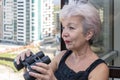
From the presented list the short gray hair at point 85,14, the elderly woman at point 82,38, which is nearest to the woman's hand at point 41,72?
the elderly woman at point 82,38

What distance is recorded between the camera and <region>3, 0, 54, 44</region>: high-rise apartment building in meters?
2.68

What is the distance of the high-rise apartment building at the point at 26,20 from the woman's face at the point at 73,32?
4.10 ft

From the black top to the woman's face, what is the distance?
0.13 m

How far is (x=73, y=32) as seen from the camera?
4.74 feet

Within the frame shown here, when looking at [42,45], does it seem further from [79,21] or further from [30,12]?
[79,21]

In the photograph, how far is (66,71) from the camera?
1.53 metres

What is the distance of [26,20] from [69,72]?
1.27 meters

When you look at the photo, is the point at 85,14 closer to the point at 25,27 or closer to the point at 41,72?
the point at 41,72

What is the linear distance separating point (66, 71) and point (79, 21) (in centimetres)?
27

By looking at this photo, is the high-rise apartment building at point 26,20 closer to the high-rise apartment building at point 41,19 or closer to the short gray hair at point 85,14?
the high-rise apartment building at point 41,19

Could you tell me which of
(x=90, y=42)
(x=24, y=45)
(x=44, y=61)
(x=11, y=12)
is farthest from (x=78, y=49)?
(x=11, y=12)

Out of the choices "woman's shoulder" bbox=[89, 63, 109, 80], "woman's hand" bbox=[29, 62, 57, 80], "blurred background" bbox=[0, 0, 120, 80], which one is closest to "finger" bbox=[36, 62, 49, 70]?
"woman's hand" bbox=[29, 62, 57, 80]

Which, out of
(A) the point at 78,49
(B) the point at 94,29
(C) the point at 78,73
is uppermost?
(B) the point at 94,29

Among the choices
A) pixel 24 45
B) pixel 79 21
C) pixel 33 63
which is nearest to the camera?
pixel 33 63
